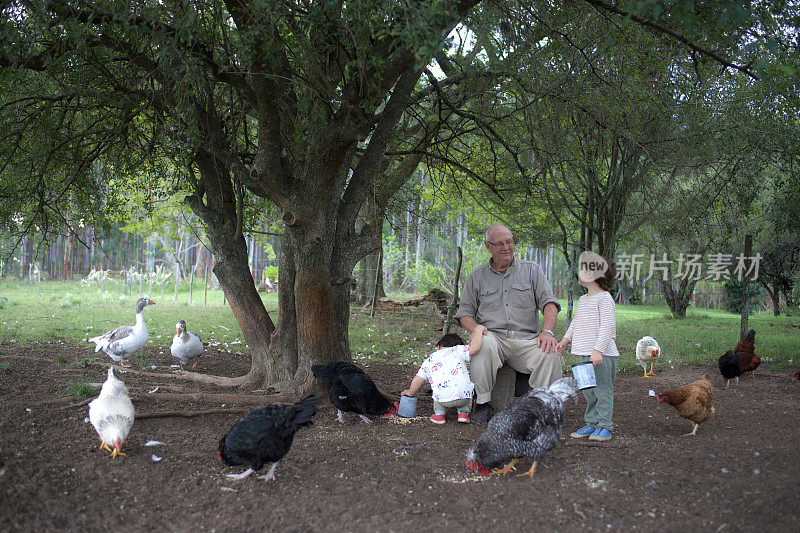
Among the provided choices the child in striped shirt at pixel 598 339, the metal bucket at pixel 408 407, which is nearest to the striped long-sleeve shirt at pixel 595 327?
the child in striped shirt at pixel 598 339

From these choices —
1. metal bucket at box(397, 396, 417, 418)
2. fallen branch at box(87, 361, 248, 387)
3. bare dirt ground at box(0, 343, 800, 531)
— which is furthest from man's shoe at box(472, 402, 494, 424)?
fallen branch at box(87, 361, 248, 387)

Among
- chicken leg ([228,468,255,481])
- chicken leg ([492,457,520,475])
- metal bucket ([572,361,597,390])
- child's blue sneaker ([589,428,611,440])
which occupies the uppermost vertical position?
metal bucket ([572,361,597,390])

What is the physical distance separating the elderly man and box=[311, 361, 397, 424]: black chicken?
3.09ft

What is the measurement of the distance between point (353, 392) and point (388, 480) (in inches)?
51.2

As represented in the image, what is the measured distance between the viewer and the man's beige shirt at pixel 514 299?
210 inches

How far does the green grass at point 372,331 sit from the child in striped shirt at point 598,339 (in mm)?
3902

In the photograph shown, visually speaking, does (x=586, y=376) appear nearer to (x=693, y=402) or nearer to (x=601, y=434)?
(x=601, y=434)

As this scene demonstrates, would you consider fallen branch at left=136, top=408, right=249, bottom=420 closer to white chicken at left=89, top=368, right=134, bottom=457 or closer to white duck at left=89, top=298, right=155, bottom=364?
white chicken at left=89, top=368, right=134, bottom=457

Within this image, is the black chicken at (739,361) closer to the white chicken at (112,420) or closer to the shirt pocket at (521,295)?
the shirt pocket at (521,295)

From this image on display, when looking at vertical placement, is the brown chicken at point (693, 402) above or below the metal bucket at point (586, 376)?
below

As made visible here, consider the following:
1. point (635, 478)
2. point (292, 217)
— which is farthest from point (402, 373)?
point (635, 478)

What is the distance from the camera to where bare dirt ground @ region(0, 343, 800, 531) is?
3.02m

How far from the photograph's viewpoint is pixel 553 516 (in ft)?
10.2

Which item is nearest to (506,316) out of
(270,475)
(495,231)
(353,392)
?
(495,231)
